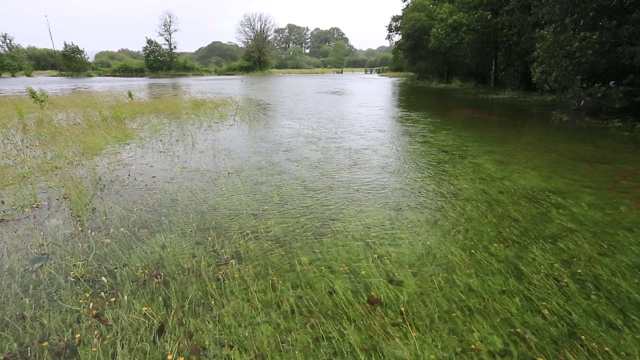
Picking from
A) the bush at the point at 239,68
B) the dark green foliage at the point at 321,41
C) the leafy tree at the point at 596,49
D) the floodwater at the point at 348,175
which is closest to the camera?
the floodwater at the point at 348,175

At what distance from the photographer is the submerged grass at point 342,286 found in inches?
109

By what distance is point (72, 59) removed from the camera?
65188 millimetres

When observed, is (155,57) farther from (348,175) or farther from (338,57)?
(348,175)

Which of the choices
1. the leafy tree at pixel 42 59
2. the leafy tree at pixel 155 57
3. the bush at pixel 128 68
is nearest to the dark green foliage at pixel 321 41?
the leafy tree at pixel 155 57

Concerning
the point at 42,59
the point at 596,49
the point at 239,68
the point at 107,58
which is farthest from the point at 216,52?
the point at 596,49

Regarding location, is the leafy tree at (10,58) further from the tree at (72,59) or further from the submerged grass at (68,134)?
the submerged grass at (68,134)

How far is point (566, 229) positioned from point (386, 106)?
16024 mm

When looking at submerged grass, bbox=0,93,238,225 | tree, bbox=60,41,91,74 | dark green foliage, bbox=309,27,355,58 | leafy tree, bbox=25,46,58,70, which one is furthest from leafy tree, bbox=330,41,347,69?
submerged grass, bbox=0,93,238,225

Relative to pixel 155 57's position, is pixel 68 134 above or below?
below

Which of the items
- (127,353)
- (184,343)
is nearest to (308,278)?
(184,343)

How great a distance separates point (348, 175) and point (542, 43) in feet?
41.5

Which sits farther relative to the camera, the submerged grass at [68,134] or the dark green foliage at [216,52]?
the dark green foliage at [216,52]

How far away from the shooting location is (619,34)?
35.5ft

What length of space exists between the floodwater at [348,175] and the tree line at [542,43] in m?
2.31
